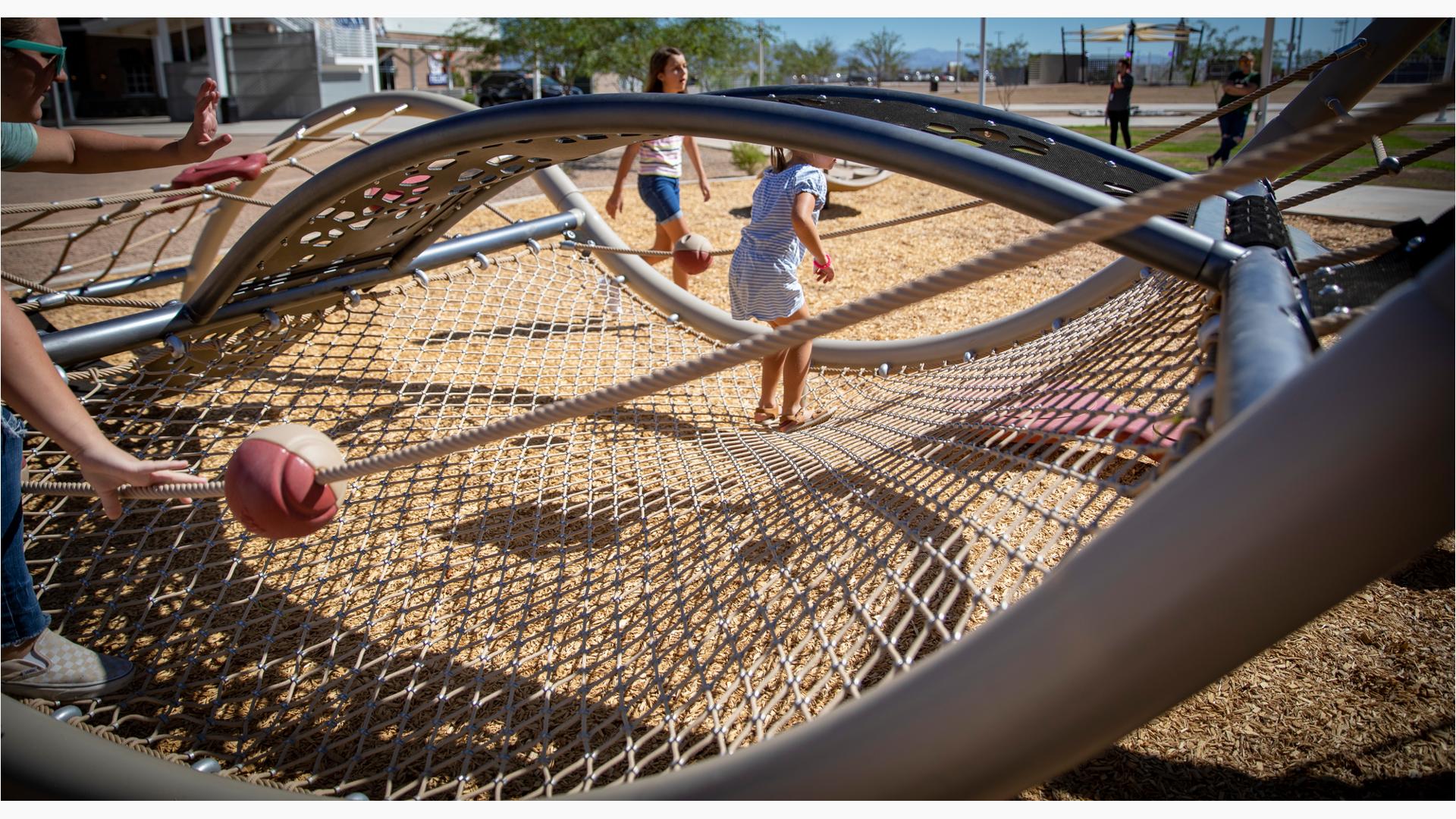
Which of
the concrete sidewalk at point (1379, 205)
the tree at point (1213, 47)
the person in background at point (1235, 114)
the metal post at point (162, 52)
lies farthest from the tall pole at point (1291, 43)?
the metal post at point (162, 52)

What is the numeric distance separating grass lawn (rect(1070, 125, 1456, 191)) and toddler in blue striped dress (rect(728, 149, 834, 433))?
5642mm

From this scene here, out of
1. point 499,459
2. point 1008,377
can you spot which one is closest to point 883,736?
point 1008,377

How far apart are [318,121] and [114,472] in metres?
3.20

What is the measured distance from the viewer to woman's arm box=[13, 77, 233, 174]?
8.56ft

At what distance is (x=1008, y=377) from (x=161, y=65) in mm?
30899

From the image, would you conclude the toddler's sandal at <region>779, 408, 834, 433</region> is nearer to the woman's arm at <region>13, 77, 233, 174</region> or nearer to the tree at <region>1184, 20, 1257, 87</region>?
the woman's arm at <region>13, 77, 233, 174</region>

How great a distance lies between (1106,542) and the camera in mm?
879

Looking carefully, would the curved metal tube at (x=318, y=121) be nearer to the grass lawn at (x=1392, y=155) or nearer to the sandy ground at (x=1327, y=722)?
the sandy ground at (x=1327, y=722)

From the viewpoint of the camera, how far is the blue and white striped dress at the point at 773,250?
341 centimetres

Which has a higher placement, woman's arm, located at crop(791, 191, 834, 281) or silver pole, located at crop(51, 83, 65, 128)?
silver pole, located at crop(51, 83, 65, 128)

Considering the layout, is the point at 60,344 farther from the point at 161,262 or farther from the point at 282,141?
the point at 161,262

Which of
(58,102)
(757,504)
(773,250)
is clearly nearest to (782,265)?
(773,250)

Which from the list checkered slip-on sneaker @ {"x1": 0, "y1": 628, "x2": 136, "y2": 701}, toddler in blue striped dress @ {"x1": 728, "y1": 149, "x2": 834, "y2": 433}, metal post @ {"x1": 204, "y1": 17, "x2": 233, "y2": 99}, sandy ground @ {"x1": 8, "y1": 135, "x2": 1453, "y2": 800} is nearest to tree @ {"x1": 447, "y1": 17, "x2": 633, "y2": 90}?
toddler in blue striped dress @ {"x1": 728, "y1": 149, "x2": 834, "y2": 433}

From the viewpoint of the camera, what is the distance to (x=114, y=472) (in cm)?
151
